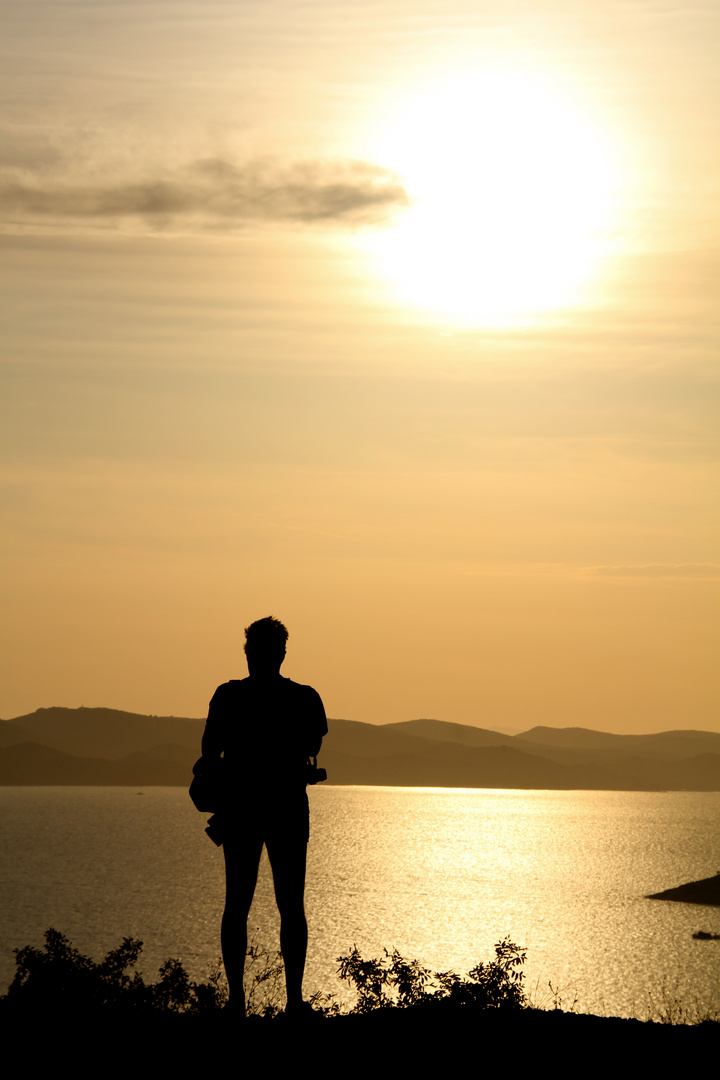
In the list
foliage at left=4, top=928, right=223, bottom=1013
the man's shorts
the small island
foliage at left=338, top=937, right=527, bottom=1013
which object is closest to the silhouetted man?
the man's shorts

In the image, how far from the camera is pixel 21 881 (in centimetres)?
13775

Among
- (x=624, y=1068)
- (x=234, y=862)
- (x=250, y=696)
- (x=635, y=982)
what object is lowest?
(x=635, y=982)

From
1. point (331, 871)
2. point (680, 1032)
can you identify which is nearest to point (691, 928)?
point (331, 871)

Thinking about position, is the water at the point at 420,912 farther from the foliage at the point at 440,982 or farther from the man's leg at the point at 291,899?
the man's leg at the point at 291,899

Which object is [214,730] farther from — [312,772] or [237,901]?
[237,901]

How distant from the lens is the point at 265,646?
7.55m

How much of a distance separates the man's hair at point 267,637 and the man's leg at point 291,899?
1.26 meters

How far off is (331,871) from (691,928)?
65.5 m

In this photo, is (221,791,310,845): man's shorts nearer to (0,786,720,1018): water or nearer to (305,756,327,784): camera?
(305,756,327,784): camera

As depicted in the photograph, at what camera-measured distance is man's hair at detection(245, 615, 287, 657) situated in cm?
755

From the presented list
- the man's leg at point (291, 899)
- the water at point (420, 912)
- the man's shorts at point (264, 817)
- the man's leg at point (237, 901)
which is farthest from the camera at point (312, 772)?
the water at point (420, 912)

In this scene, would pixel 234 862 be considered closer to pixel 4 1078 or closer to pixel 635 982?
pixel 4 1078

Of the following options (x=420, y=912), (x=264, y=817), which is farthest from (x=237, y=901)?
(x=420, y=912)

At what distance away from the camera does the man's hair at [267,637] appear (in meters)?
7.55
